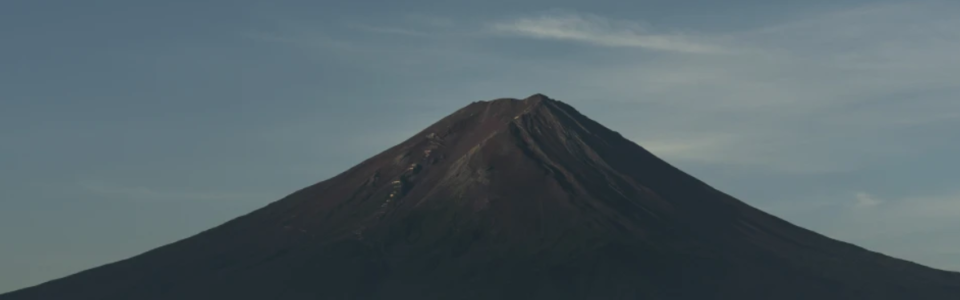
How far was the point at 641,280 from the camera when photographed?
19975cm

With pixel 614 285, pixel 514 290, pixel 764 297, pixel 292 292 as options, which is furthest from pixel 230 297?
pixel 764 297

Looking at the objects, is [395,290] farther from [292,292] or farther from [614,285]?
[614,285]

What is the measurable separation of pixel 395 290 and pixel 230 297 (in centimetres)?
2138

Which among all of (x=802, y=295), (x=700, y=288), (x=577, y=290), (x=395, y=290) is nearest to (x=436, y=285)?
(x=395, y=290)

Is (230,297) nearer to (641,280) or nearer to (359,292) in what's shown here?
(359,292)

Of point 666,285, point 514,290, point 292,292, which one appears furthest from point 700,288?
point 292,292

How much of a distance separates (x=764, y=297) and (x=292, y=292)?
60334 mm

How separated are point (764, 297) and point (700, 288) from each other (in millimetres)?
8159

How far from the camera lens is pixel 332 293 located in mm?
199125

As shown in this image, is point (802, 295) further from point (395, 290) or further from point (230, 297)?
point (230, 297)

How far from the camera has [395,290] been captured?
197625 mm

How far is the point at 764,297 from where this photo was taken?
198500mm

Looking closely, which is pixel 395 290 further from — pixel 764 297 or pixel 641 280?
pixel 764 297

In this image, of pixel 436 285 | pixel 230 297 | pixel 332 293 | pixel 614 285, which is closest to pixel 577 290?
pixel 614 285
